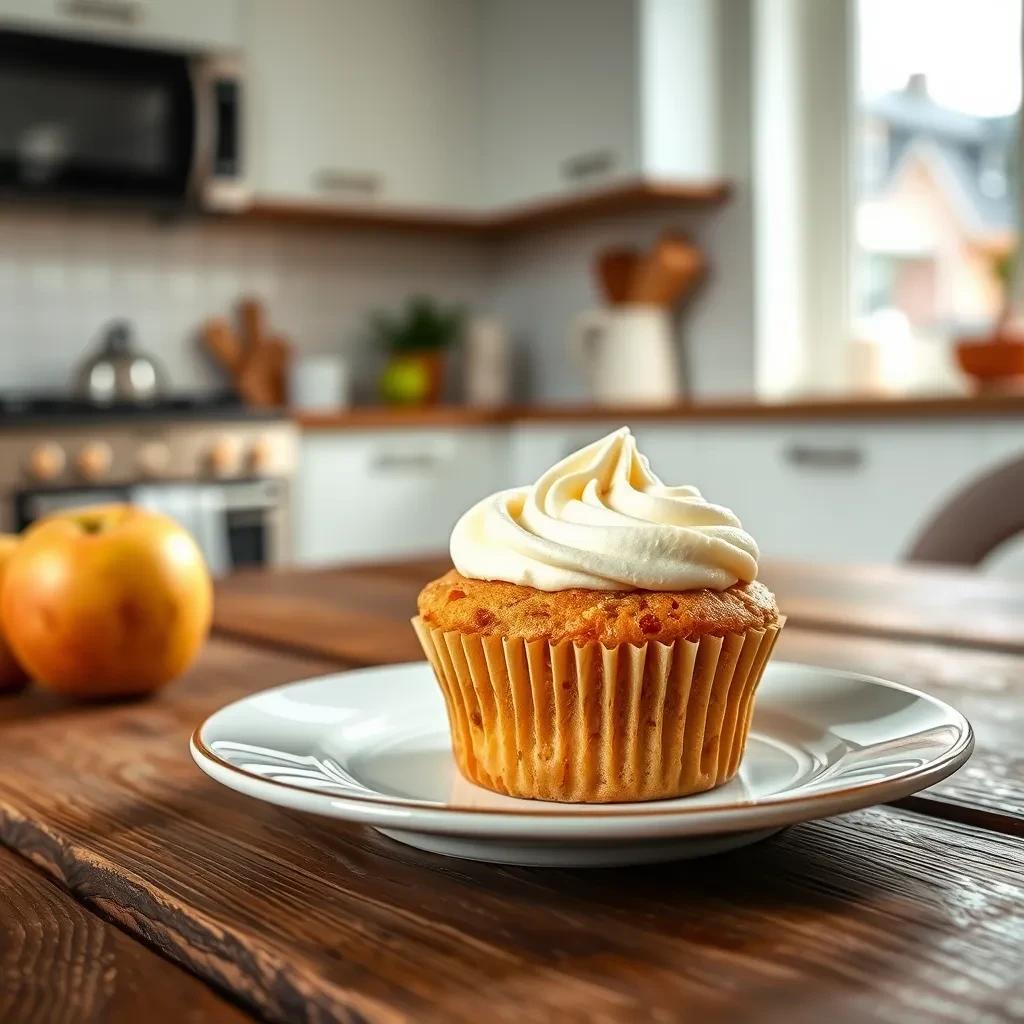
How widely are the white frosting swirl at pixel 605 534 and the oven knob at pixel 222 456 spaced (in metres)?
2.79

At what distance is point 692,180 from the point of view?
3730mm

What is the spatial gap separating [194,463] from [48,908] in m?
2.92

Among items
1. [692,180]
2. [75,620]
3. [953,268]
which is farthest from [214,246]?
[75,620]

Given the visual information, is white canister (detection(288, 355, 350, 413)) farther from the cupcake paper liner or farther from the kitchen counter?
the cupcake paper liner

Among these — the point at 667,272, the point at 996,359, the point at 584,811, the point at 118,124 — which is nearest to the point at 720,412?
the point at 996,359

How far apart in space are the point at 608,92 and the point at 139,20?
4.27ft

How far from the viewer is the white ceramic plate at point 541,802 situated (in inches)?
17.8

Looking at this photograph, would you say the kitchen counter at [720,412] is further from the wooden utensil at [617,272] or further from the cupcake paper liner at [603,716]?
the cupcake paper liner at [603,716]

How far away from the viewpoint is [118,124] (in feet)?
11.6

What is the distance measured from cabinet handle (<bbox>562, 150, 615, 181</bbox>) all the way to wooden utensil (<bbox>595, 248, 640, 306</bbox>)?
264 millimetres

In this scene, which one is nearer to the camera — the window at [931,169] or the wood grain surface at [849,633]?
the wood grain surface at [849,633]

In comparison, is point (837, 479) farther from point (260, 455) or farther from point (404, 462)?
point (260, 455)

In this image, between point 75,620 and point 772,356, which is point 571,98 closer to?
point 772,356

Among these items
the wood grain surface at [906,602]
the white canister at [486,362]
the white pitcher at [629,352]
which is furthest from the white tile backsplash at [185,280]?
the wood grain surface at [906,602]
